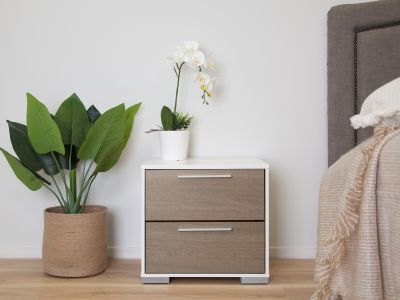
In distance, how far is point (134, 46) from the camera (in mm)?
1974

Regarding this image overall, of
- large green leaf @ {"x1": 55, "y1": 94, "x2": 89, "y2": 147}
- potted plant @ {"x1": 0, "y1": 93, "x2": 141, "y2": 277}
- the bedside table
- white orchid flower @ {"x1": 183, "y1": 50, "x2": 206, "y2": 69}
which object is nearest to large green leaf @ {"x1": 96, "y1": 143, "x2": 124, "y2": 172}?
potted plant @ {"x1": 0, "y1": 93, "x2": 141, "y2": 277}

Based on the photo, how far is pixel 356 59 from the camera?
181 cm

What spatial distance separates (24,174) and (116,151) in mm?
384

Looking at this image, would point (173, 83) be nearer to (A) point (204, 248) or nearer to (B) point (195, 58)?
(B) point (195, 58)

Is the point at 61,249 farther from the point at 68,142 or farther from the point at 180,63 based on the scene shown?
the point at 180,63

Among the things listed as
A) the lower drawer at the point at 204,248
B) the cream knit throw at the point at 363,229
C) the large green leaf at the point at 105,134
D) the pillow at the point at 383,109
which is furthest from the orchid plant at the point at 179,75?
the cream knit throw at the point at 363,229

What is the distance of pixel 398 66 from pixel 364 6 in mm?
300

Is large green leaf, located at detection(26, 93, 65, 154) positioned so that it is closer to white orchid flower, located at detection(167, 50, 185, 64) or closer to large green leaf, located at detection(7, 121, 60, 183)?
large green leaf, located at detection(7, 121, 60, 183)

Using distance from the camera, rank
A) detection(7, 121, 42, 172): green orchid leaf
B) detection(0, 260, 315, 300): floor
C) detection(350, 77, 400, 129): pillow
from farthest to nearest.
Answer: detection(7, 121, 42, 172): green orchid leaf < detection(0, 260, 315, 300): floor < detection(350, 77, 400, 129): pillow

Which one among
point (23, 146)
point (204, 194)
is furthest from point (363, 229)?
point (23, 146)

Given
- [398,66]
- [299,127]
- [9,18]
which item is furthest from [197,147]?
[9,18]

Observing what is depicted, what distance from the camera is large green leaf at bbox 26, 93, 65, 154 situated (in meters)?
1.60

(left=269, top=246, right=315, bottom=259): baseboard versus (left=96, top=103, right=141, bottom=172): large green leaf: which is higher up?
(left=96, top=103, right=141, bottom=172): large green leaf

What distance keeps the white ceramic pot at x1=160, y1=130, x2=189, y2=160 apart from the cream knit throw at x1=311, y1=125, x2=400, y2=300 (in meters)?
0.86
